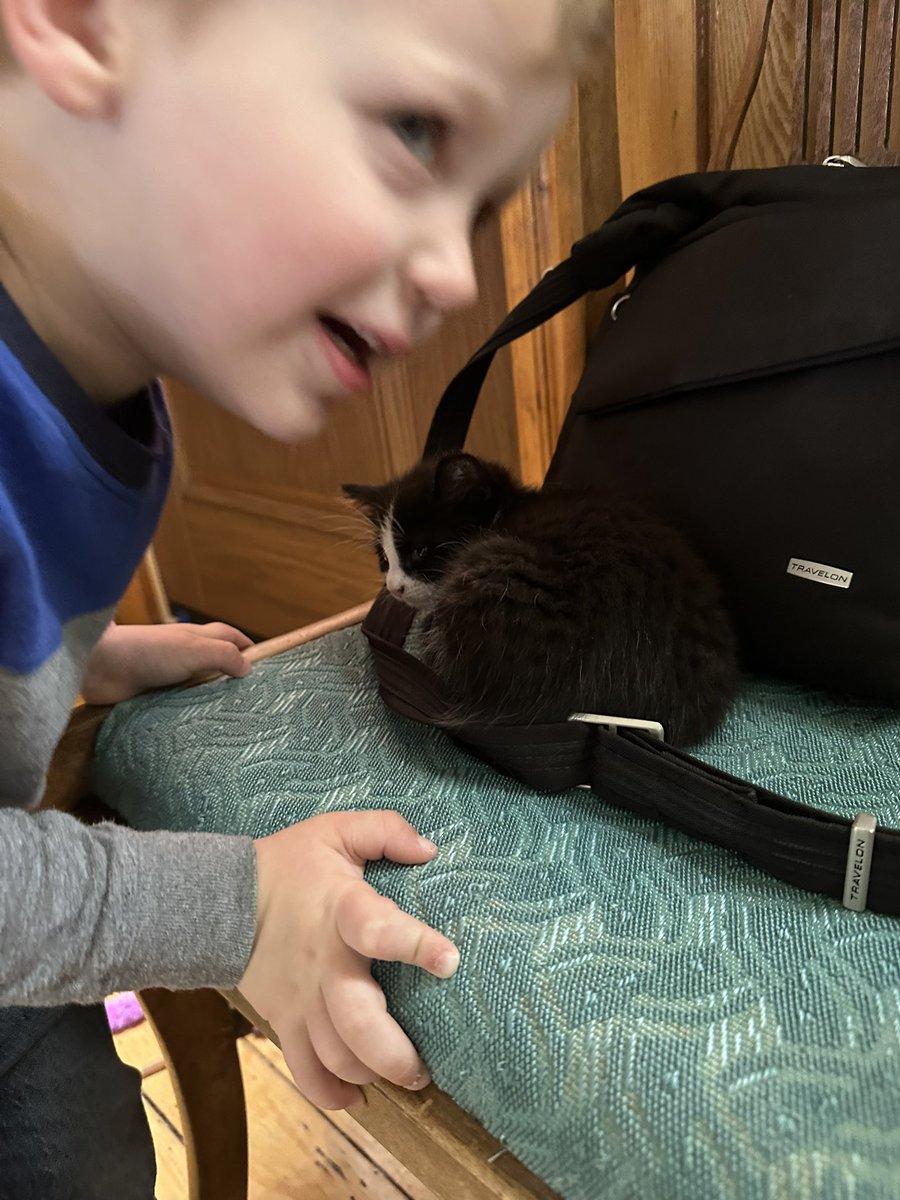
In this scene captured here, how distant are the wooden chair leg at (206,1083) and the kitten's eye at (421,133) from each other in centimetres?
56

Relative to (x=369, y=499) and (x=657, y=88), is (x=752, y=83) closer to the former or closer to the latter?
(x=657, y=88)

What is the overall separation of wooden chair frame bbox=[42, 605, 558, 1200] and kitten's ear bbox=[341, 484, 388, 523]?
0.16 m

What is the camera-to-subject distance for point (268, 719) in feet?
1.71

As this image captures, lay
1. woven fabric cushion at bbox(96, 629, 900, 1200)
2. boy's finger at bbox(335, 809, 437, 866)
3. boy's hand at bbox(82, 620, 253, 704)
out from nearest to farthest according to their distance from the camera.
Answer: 1. woven fabric cushion at bbox(96, 629, 900, 1200)
2. boy's finger at bbox(335, 809, 437, 866)
3. boy's hand at bbox(82, 620, 253, 704)

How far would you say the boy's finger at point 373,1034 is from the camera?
13.3 inches

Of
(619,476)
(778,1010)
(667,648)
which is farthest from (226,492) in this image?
(778,1010)

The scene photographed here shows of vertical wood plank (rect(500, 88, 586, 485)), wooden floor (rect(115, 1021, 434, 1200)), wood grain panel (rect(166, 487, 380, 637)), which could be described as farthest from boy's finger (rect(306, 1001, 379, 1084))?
wood grain panel (rect(166, 487, 380, 637))

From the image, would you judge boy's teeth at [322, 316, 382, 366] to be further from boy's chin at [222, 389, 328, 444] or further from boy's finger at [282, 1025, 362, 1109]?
boy's finger at [282, 1025, 362, 1109]

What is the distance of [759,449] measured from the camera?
0.51m

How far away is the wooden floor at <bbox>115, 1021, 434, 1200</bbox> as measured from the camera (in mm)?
791

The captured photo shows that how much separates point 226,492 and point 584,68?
149cm

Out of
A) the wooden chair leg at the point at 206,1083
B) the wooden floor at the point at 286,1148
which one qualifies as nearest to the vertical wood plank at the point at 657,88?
the wooden chair leg at the point at 206,1083

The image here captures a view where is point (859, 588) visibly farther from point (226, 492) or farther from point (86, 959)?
point (226, 492)

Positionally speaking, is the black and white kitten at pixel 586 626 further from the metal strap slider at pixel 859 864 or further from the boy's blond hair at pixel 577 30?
the boy's blond hair at pixel 577 30
